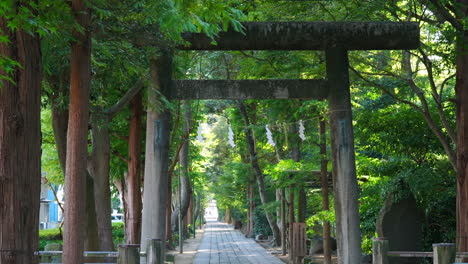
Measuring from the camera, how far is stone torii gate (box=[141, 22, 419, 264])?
11547 mm

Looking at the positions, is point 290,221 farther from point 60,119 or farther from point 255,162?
point 60,119

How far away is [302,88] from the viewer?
39.8ft

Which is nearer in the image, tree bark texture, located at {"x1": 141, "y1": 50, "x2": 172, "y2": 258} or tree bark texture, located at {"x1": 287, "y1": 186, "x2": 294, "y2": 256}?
tree bark texture, located at {"x1": 141, "y1": 50, "x2": 172, "y2": 258}

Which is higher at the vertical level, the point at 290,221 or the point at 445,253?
the point at 290,221

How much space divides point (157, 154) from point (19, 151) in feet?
16.9

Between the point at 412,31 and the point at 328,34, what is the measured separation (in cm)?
159

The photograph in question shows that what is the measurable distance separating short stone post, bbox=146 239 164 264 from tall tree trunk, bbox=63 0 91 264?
1.93 m

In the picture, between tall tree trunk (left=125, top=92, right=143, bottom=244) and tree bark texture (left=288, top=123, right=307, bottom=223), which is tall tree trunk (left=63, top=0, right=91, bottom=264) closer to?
tall tree trunk (left=125, top=92, right=143, bottom=244)

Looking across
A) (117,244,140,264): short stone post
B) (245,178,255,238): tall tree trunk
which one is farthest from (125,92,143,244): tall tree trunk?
(245,178,255,238): tall tree trunk

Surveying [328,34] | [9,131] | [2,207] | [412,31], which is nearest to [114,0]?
[9,131]

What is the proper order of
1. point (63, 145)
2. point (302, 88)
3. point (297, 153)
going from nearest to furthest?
1. point (302, 88)
2. point (63, 145)
3. point (297, 153)

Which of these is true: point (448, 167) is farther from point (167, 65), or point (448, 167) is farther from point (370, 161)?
point (167, 65)

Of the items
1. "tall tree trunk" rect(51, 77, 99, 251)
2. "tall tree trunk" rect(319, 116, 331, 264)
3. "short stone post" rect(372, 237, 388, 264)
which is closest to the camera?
"short stone post" rect(372, 237, 388, 264)

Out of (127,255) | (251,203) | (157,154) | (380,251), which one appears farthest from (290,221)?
(251,203)
